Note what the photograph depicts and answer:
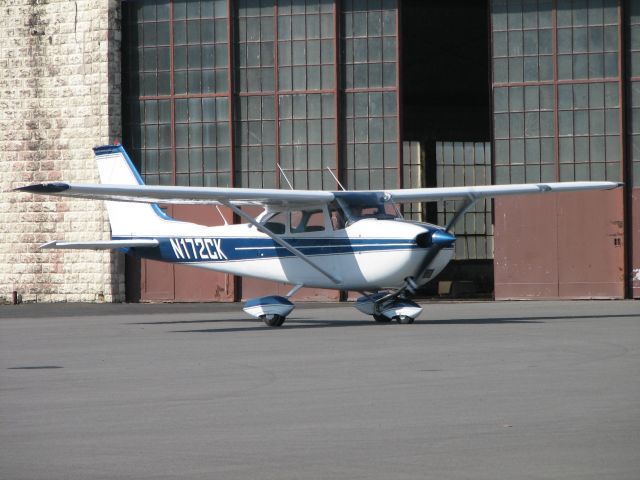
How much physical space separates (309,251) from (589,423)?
13138 millimetres

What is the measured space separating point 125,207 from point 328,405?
1487cm

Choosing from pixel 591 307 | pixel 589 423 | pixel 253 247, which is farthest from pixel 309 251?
pixel 589 423

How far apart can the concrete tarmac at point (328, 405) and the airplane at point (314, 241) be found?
2042mm

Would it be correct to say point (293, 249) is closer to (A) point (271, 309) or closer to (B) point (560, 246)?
(A) point (271, 309)

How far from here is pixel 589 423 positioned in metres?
8.12

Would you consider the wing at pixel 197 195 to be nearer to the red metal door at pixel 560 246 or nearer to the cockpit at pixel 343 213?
the cockpit at pixel 343 213

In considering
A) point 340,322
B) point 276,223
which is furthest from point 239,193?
point 340,322

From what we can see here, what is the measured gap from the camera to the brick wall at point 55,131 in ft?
107

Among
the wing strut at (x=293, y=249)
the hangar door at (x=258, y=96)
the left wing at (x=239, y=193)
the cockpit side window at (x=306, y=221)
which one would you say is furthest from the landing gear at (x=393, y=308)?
the hangar door at (x=258, y=96)

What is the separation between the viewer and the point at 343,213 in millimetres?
21000

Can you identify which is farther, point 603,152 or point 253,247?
point 603,152

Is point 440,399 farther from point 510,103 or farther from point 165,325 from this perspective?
point 510,103

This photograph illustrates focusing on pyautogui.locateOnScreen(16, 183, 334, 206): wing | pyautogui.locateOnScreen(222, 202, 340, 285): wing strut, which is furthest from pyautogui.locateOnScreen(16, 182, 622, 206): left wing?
pyautogui.locateOnScreen(222, 202, 340, 285): wing strut

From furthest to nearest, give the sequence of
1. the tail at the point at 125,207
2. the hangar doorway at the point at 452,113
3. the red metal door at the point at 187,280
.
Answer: the hangar doorway at the point at 452,113, the red metal door at the point at 187,280, the tail at the point at 125,207
